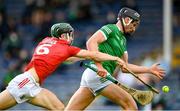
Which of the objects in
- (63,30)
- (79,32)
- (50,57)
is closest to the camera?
(50,57)

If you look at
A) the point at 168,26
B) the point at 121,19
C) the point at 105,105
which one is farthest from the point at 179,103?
the point at 121,19

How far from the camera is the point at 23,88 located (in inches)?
480

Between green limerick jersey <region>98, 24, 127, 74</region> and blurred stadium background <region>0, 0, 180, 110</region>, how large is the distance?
20.2ft

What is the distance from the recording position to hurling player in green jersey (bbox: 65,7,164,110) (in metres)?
12.6

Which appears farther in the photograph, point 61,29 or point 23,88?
point 61,29

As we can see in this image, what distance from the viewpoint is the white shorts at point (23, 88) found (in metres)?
12.2

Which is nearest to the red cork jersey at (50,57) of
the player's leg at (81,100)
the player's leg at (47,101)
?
the player's leg at (47,101)

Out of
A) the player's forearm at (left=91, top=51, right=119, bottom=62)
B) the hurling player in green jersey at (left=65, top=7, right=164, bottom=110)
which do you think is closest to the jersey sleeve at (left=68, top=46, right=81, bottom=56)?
the player's forearm at (left=91, top=51, right=119, bottom=62)

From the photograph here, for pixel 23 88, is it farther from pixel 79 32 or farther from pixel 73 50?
pixel 79 32

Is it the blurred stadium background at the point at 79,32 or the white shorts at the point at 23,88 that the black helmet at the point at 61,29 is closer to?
the white shorts at the point at 23,88

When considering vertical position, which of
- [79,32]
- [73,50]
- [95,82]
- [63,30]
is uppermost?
[63,30]

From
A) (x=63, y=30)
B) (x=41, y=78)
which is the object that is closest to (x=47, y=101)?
(x=41, y=78)

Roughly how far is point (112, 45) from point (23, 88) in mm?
1574

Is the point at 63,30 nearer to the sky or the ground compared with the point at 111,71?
nearer to the sky
